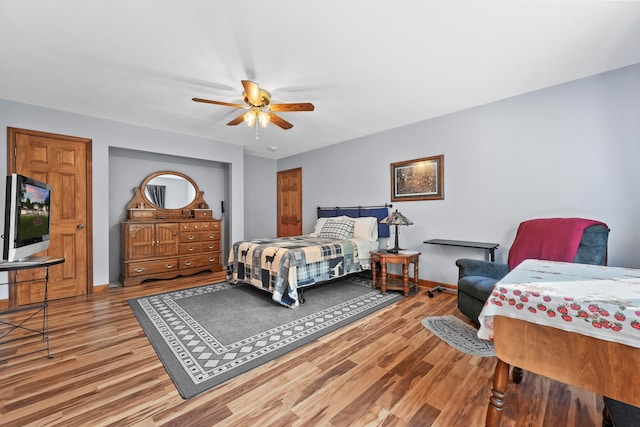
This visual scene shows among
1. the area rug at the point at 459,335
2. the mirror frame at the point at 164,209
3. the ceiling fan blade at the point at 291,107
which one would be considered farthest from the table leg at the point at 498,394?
the mirror frame at the point at 164,209

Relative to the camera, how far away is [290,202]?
6039mm

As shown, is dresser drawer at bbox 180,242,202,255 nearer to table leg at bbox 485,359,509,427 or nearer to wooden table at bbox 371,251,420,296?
wooden table at bbox 371,251,420,296

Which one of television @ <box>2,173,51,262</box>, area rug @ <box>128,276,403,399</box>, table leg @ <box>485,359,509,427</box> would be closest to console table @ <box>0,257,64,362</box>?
television @ <box>2,173,51,262</box>

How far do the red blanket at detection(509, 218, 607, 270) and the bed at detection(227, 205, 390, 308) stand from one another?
6.34 feet

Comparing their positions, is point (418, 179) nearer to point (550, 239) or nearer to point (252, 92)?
point (550, 239)

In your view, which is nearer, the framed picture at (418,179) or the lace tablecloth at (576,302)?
the lace tablecloth at (576,302)

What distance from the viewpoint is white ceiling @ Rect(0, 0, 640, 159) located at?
5.83 feet

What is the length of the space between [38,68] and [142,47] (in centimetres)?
125

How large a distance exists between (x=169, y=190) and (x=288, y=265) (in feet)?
10.6

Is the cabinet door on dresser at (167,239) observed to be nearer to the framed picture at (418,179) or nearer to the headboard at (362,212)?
the headboard at (362,212)

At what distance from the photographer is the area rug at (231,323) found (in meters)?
1.88

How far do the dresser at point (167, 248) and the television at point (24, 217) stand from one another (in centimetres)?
176

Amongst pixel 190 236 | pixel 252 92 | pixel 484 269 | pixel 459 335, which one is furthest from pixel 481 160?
Answer: pixel 190 236

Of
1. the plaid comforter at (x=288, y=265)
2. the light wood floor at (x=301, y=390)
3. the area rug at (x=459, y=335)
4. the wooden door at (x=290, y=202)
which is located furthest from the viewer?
the wooden door at (x=290, y=202)
